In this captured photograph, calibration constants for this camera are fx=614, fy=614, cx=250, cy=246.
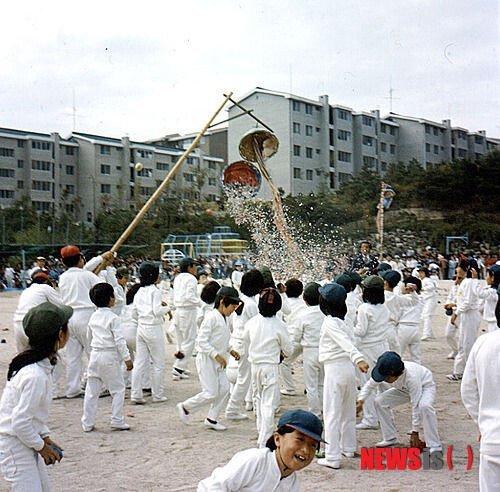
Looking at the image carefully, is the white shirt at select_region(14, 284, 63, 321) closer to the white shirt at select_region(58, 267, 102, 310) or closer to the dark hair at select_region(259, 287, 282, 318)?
the white shirt at select_region(58, 267, 102, 310)

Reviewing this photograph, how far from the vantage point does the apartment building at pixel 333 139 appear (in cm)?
4925

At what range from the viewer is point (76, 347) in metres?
8.47

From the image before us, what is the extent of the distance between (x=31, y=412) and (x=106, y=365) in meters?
3.35

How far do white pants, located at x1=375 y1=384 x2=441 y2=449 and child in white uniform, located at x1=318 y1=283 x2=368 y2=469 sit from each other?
0.38 metres

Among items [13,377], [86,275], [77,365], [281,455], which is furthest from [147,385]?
[281,455]

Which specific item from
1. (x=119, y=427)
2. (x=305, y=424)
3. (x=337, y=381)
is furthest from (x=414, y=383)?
(x=305, y=424)

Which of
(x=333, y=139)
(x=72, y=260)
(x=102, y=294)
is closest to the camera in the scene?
(x=102, y=294)

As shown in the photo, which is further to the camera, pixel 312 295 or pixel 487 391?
pixel 312 295

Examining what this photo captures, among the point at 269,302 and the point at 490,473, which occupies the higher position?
the point at 269,302

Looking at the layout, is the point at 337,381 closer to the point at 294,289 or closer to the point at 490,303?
the point at 294,289

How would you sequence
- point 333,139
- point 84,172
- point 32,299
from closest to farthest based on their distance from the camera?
point 32,299 < point 333,139 < point 84,172

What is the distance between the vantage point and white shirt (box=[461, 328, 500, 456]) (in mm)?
3496

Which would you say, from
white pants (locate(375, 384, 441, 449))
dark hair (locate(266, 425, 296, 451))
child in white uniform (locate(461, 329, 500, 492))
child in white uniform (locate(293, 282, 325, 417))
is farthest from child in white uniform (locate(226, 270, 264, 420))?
dark hair (locate(266, 425, 296, 451))

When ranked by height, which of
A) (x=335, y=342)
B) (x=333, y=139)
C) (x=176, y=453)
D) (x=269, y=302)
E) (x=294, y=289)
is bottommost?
(x=176, y=453)
